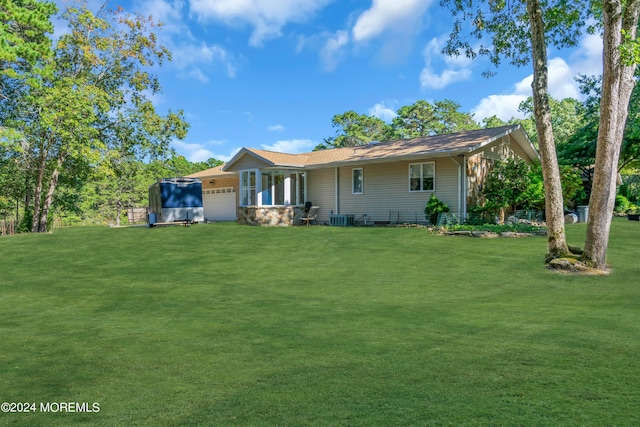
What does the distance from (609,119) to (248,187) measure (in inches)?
701

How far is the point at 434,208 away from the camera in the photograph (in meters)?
18.4

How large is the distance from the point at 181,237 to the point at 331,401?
15.2 metres

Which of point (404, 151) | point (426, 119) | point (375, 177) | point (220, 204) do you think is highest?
point (426, 119)

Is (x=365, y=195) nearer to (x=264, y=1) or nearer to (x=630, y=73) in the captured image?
(x=264, y=1)

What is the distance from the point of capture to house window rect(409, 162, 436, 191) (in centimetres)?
1941

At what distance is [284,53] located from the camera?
30.3 m

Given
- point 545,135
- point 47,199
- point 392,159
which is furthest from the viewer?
point 47,199

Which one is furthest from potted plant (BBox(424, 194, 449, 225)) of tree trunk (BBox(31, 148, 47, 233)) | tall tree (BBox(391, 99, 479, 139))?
tall tree (BBox(391, 99, 479, 139))

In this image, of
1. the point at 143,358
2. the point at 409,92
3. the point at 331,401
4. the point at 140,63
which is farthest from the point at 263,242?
the point at 409,92

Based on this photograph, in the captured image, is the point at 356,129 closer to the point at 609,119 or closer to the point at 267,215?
the point at 267,215

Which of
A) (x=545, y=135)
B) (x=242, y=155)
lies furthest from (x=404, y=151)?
(x=545, y=135)
